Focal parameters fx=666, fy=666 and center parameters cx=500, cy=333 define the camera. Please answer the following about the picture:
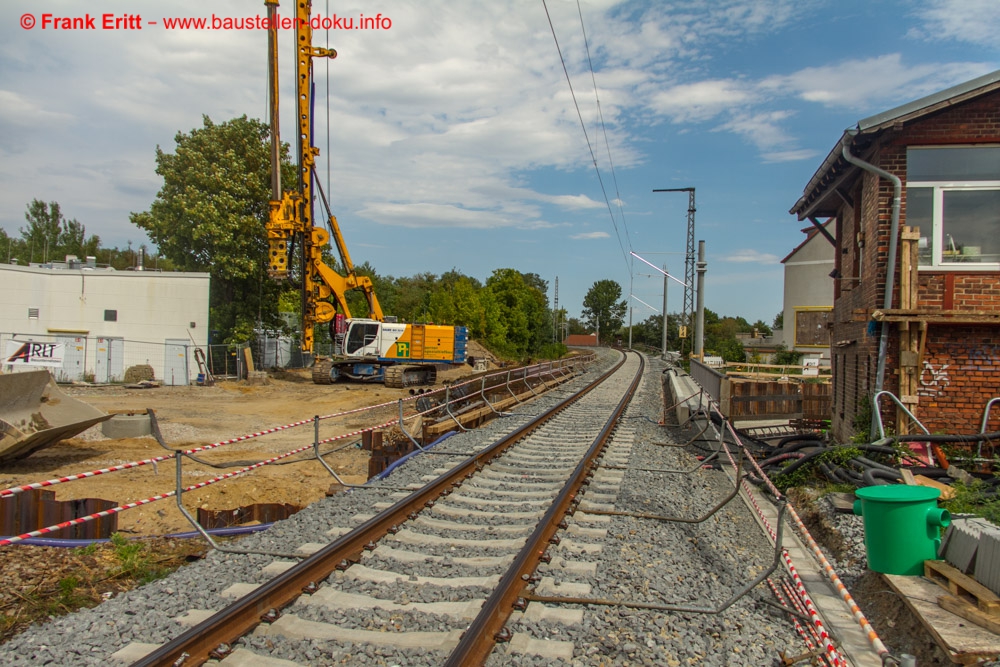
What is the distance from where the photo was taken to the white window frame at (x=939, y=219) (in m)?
9.23

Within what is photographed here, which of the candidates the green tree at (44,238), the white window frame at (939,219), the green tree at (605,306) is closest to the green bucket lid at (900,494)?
the white window frame at (939,219)

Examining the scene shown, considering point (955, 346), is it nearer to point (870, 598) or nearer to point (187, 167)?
point (870, 598)

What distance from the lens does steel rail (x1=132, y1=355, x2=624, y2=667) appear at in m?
3.64

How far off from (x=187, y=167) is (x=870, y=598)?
35006mm

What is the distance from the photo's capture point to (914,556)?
5379 millimetres

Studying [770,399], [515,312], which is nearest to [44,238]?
[515,312]

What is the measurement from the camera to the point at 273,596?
14.4 ft

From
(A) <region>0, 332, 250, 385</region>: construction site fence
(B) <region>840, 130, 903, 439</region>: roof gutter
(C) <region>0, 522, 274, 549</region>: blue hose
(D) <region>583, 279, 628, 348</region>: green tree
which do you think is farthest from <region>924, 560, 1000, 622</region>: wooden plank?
(D) <region>583, 279, 628, 348</region>: green tree

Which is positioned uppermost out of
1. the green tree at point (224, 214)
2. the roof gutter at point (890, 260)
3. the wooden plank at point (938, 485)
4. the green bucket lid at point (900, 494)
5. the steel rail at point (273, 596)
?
the green tree at point (224, 214)

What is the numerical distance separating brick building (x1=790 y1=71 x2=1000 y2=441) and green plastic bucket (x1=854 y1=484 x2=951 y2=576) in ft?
13.5

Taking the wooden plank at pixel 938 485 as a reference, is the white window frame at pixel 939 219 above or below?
above

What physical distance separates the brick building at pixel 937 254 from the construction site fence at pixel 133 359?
91.8ft

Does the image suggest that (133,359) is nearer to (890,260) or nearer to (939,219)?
(890,260)

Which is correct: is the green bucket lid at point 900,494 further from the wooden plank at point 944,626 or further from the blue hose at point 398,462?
the blue hose at point 398,462
